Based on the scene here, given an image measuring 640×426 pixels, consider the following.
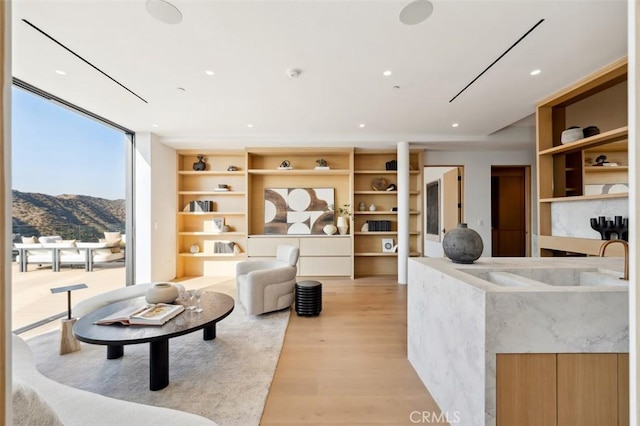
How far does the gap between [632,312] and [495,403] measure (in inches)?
38.3

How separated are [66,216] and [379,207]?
4899 mm

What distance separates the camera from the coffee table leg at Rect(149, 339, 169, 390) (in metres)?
1.84

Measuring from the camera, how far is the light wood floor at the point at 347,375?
1639 mm

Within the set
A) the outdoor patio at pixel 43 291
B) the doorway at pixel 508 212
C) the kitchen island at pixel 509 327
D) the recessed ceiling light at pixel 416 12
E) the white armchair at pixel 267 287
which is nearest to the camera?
the kitchen island at pixel 509 327

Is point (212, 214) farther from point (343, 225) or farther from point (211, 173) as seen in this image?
point (343, 225)

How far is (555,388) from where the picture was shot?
47.7 inches

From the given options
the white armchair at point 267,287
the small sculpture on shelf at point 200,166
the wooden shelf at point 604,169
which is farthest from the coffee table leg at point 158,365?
the wooden shelf at point 604,169

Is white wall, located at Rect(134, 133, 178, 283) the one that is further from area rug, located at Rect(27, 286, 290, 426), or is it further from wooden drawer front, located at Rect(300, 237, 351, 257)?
wooden drawer front, located at Rect(300, 237, 351, 257)

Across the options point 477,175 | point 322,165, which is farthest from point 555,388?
point 477,175

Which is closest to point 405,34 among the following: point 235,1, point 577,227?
point 235,1

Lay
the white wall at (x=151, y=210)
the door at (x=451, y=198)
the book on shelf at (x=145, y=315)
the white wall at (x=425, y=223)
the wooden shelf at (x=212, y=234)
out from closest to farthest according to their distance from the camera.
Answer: the book on shelf at (x=145, y=315) → the white wall at (x=151, y=210) → the wooden shelf at (x=212, y=234) → the door at (x=451, y=198) → the white wall at (x=425, y=223)

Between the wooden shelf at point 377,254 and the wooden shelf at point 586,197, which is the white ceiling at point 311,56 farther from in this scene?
the wooden shelf at point 377,254

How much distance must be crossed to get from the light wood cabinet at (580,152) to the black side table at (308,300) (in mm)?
3059

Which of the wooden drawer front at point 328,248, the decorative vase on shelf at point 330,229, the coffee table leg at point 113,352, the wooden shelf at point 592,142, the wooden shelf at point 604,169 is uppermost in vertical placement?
the wooden shelf at point 592,142
